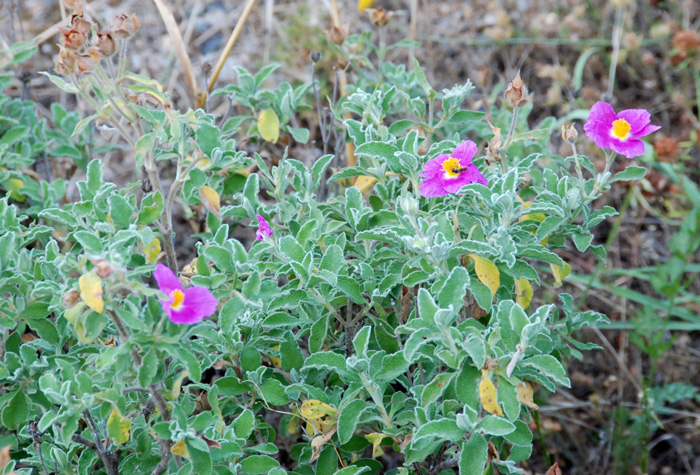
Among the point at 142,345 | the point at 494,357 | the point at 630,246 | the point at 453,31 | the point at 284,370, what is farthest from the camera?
the point at 453,31

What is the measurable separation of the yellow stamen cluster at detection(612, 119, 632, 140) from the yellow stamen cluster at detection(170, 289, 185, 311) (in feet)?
3.36

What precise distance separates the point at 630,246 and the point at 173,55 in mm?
2400

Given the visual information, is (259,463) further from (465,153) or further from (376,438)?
(465,153)

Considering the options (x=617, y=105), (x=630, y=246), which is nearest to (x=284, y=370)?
(x=630, y=246)

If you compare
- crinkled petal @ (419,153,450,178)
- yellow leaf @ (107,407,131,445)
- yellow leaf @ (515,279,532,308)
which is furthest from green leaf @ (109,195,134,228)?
yellow leaf @ (515,279,532,308)

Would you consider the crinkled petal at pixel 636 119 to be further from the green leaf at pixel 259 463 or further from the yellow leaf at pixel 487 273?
the green leaf at pixel 259 463

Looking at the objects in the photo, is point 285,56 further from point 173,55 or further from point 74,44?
point 74,44

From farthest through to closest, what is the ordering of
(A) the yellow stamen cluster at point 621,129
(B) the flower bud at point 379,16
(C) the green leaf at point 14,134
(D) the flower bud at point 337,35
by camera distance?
(B) the flower bud at point 379,16 < (D) the flower bud at point 337,35 < (C) the green leaf at point 14,134 < (A) the yellow stamen cluster at point 621,129

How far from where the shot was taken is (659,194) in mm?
2596

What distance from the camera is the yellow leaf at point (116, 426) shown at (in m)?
1.19

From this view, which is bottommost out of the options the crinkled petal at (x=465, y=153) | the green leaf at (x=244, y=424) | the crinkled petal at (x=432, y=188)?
the green leaf at (x=244, y=424)

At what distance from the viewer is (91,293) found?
1.05m

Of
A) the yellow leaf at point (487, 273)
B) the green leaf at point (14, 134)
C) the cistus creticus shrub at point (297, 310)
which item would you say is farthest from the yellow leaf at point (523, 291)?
the green leaf at point (14, 134)

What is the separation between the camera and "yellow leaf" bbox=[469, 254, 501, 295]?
4.42 feet
